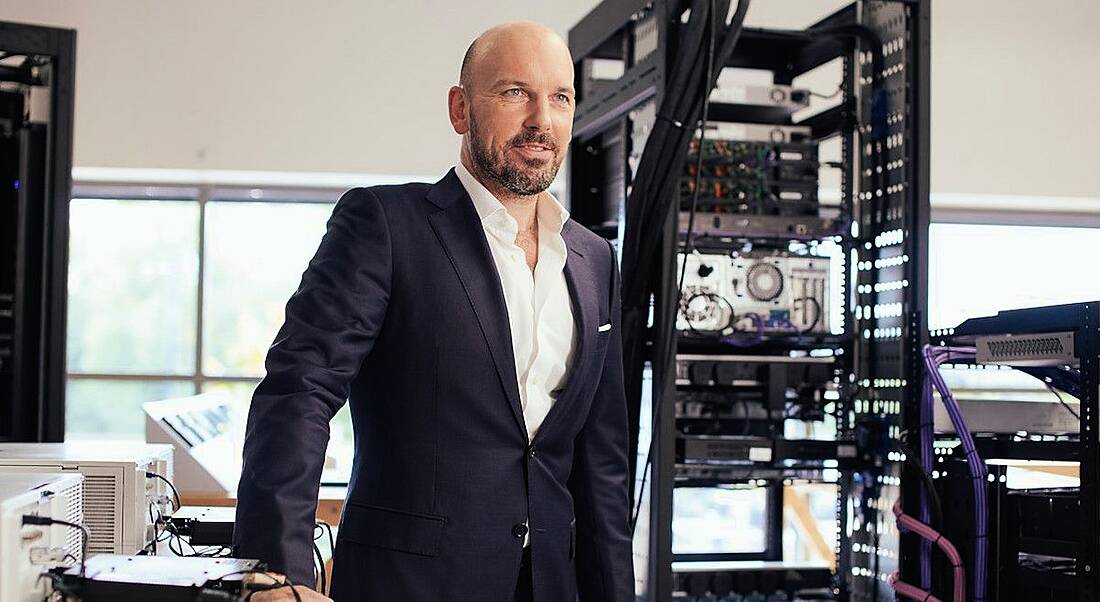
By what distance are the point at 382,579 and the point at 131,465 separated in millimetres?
674

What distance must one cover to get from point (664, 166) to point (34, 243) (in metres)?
2.10

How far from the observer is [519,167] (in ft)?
5.80

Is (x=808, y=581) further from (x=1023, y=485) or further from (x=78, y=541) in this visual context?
(x=78, y=541)

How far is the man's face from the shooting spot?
68.9 inches

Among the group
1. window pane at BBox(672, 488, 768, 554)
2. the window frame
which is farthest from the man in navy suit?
the window frame

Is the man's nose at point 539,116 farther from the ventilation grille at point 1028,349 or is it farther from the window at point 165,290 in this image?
the window at point 165,290

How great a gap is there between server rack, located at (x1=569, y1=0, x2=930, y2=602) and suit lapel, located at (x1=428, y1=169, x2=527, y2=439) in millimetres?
1008

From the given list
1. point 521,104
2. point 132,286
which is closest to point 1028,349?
point 521,104

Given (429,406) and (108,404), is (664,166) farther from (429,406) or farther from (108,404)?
(108,404)

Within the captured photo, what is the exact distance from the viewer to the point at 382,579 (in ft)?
5.48

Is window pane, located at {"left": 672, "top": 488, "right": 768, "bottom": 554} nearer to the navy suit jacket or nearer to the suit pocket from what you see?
the navy suit jacket

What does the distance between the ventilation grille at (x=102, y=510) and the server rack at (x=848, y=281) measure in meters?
1.19

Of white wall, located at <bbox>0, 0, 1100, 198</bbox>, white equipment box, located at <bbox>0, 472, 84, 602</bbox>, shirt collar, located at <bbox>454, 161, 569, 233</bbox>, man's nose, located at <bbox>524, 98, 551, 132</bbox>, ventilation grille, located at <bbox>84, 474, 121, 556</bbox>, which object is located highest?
white wall, located at <bbox>0, 0, 1100, 198</bbox>

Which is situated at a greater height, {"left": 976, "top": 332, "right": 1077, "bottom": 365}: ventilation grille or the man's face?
the man's face
